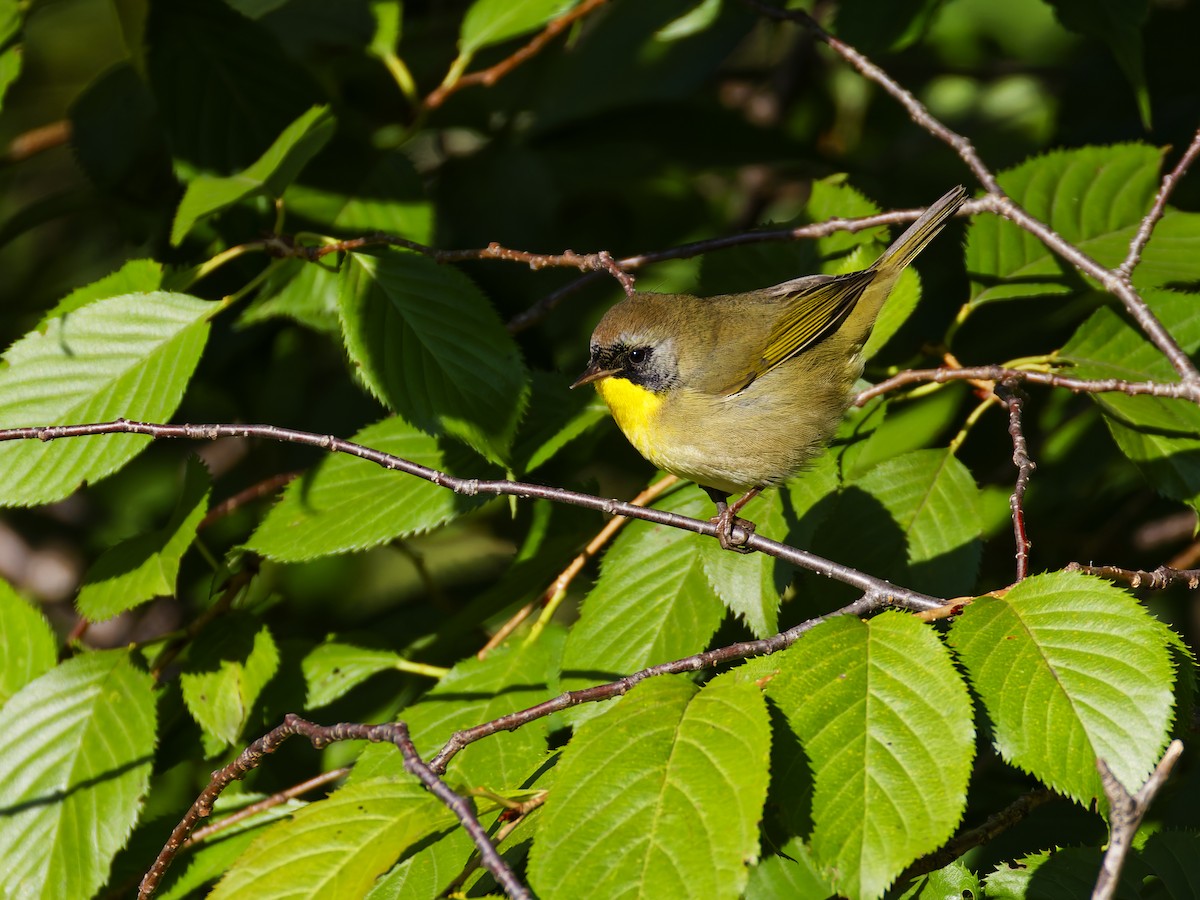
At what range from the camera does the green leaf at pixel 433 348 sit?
2.69 metres

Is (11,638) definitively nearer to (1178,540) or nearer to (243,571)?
(243,571)

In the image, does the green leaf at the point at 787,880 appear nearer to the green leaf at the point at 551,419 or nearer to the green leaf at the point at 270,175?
the green leaf at the point at 551,419

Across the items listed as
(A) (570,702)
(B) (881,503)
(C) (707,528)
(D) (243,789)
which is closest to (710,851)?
(A) (570,702)

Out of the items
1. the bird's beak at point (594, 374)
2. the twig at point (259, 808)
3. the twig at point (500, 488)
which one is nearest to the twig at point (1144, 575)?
the twig at point (500, 488)

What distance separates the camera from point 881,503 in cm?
282

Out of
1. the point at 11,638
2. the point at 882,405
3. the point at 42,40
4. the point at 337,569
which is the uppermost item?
the point at 42,40

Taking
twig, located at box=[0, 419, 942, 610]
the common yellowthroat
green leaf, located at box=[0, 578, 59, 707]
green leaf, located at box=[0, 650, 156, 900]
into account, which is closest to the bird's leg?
the common yellowthroat

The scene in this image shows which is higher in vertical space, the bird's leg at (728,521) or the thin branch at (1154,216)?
the thin branch at (1154,216)

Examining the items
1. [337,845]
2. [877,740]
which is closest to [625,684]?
[877,740]

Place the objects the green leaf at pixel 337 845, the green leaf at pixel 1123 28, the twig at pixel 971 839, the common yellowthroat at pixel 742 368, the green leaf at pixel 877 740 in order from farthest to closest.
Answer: the green leaf at pixel 1123 28 < the common yellowthroat at pixel 742 368 < the twig at pixel 971 839 < the green leaf at pixel 337 845 < the green leaf at pixel 877 740

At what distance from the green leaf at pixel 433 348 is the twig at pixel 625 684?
87 cm

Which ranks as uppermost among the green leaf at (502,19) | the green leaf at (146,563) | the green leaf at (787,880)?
the green leaf at (502,19)

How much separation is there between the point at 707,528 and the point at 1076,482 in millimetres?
2015

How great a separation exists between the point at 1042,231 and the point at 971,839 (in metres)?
1.55
